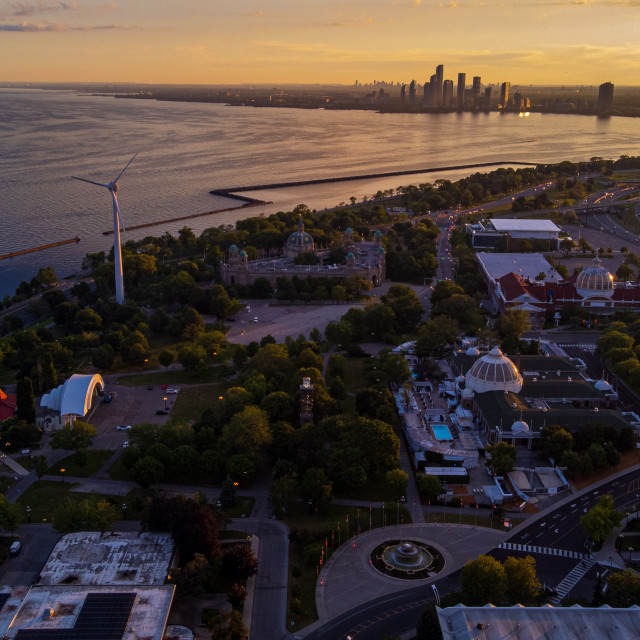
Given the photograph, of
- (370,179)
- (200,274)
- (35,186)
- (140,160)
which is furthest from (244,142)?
(200,274)

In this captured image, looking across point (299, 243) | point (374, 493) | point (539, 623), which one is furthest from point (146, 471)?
point (299, 243)

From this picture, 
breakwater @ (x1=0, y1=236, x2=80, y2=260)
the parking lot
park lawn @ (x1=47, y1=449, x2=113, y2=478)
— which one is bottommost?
breakwater @ (x1=0, y1=236, x2=80, y2=260)

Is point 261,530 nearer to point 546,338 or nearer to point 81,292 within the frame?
point 546,338

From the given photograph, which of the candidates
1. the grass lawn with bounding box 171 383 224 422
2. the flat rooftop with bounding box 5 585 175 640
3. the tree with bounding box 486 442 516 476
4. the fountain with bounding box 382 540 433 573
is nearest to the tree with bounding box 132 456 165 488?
the grass lawn with bounding box 171 383 224 422

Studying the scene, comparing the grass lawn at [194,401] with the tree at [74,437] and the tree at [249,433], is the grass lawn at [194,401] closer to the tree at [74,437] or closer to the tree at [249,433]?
the tree at [74,437]

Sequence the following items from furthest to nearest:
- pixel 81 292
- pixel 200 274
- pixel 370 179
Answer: pixel 370 179, pixel 200 274, pixel 81 292

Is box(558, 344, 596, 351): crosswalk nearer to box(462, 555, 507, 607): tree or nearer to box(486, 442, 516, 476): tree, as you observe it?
box(486, 442, 516, 476): tree
